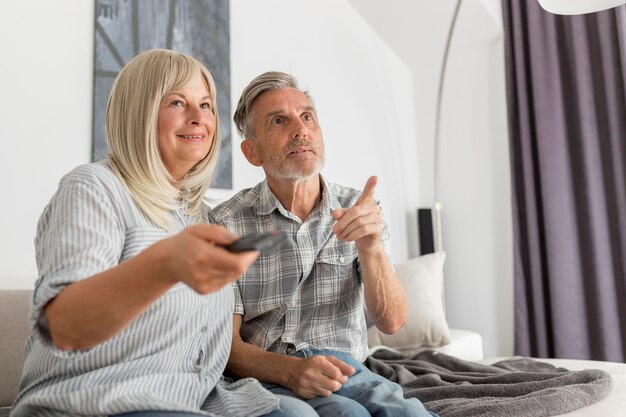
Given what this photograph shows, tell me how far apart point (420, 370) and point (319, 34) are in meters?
2.00

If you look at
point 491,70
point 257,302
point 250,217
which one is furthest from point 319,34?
point 257,302

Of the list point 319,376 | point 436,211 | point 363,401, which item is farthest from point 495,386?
point 436,211

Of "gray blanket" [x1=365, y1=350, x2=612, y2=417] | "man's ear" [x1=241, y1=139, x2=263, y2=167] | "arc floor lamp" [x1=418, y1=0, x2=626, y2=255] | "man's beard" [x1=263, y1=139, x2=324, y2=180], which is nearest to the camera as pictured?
"gray blanket" [x1=365, y1=350, x2=612, y2=417]

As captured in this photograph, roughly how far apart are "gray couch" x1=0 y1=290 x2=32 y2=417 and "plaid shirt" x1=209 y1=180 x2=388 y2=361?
0.61 m

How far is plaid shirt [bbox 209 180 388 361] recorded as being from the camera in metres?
1.46

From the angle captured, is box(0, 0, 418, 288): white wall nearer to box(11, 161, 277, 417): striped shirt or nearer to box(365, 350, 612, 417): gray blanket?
box(11, 161, 277, 417): striped shirt

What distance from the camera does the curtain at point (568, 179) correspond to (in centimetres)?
301

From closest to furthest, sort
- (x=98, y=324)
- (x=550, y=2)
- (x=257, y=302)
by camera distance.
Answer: (x=98, y=324), (x=257, y=302), (x=550, y=2)

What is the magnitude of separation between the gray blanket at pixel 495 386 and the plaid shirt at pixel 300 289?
0.26m

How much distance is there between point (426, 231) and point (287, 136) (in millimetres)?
2194

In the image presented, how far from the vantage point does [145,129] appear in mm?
1194

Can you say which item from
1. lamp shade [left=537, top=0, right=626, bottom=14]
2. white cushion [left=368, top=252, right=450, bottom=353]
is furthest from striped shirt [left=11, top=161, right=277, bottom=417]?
lamp shade [left=537, top=0, right=626, bottom=14]

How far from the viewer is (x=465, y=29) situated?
3473 mm

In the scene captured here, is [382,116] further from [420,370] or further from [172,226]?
[172,226]
